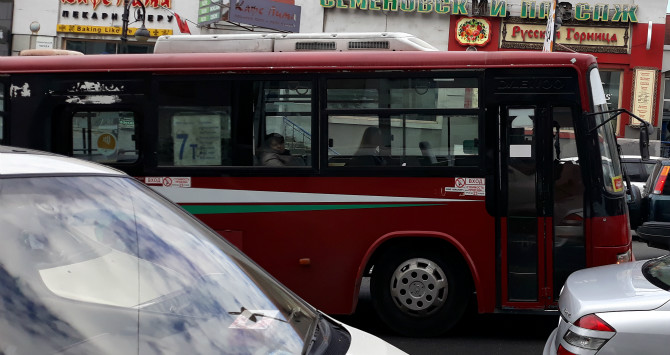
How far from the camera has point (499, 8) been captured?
2958 cm

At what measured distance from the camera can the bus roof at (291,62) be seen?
7.80 m

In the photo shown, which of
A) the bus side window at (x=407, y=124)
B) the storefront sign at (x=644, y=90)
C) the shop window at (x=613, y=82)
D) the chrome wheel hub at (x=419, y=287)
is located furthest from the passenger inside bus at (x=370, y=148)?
the storefront sign at (x=644, y=90)

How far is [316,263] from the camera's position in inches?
311

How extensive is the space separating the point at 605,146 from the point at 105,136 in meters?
5.08

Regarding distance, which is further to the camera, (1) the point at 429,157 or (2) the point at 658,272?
(1) the point at 429,157

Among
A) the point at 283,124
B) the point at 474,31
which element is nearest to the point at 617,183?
the point at 283,124

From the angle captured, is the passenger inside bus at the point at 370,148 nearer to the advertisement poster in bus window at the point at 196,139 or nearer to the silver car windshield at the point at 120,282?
the advertisement poster in bus window at the point at 196,139

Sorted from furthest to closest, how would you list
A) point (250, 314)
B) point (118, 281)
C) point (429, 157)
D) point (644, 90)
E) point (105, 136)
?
point (644, 90) → point (105, 136) → point (429, 157) → point (250, 314) → point (118, 281)

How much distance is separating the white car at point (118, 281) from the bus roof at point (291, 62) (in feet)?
17.1

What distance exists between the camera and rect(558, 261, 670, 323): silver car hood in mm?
4684

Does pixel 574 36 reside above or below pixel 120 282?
above

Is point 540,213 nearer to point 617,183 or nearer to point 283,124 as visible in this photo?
point 617,183

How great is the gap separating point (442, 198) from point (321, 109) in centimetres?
149

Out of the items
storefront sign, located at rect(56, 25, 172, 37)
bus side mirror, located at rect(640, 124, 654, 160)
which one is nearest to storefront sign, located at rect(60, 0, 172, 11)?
storefront sign, located at rect(56, 25, 172, 37)
